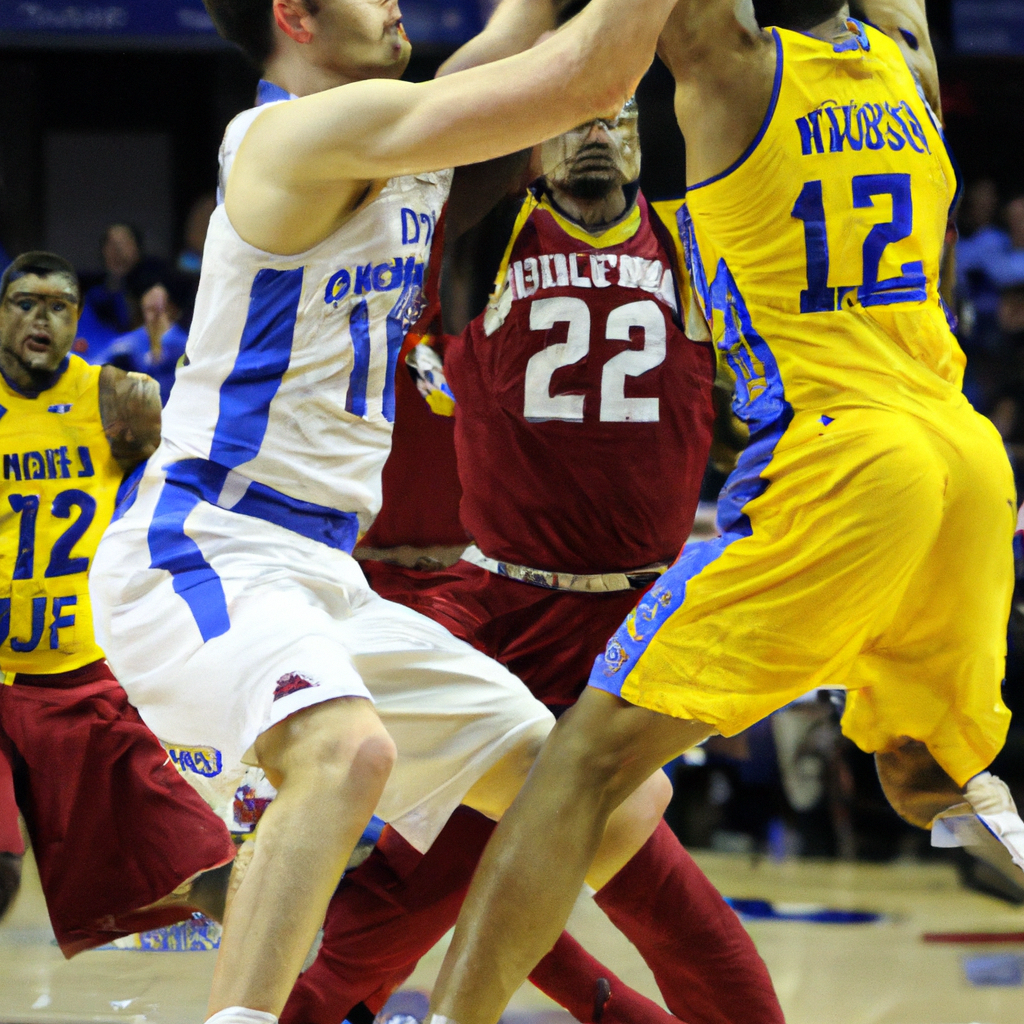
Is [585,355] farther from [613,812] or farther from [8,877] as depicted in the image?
[8,877]

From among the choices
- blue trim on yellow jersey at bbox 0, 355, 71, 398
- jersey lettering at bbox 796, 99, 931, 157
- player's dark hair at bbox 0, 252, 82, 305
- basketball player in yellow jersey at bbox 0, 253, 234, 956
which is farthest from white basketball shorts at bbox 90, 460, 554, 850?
player's dark hair at bbox 0, 252, 82, 305

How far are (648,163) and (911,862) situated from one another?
4013mm

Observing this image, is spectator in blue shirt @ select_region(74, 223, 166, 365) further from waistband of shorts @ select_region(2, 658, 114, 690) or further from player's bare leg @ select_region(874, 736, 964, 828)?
player's bare leg @ select_region(874, 736, 964, 828)

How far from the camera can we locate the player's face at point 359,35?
101 inches

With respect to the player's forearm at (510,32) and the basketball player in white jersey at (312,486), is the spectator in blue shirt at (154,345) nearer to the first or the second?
the player's forearm at (510,32)

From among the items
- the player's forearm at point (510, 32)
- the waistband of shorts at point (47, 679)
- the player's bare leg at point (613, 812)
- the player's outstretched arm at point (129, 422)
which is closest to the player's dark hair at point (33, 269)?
the player's outstretched arm at point (129, 422)

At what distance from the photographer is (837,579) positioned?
7.64ft

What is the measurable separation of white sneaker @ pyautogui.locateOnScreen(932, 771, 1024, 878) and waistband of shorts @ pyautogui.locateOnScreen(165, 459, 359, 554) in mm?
1246

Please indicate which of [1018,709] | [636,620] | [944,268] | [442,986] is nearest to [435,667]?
[636,620]

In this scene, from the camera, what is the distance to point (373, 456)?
8.47ft

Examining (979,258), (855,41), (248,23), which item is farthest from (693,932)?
(979,258)

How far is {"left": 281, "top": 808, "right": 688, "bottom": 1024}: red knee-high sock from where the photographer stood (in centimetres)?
307

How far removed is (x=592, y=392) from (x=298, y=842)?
1706 millimetres

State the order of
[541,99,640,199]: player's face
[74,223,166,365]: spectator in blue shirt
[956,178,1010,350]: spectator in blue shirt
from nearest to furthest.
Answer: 1. [541,99,640,199]: player's face
2. [74,223,166,365]: spectator in blue shirt
3. [956,178,1010,350]: spectator in blue shirt
